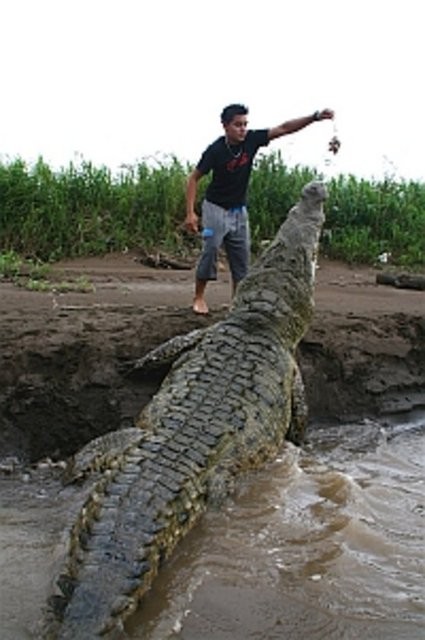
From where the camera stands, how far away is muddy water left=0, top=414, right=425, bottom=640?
126 inches

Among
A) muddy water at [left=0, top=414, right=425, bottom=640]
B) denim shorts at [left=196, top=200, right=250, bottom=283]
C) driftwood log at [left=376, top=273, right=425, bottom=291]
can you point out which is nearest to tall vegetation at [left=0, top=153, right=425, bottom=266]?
driftwood log at [left=376, top=273, right=425, bottom=291]

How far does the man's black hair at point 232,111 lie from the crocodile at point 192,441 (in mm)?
762

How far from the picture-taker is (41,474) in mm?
4848

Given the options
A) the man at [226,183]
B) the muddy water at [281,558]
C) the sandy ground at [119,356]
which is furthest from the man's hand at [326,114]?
the muddy water at [281,558]

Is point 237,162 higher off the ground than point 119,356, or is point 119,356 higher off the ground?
point 237,162

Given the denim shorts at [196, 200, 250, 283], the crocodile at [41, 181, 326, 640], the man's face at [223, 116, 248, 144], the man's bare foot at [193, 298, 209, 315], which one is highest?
the man's face at [223, 116, 248, 144]

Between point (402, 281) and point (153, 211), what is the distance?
139 inches

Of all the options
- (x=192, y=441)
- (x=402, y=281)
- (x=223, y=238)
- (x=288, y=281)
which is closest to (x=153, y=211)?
(x=402, y=281)

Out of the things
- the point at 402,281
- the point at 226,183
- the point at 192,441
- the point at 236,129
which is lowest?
the point at 192,441

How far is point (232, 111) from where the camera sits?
250 inches

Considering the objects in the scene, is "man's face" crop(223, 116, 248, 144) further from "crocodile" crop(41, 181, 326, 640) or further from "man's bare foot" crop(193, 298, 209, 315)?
"man's bare foot" crop(193, 298, 209, 315)

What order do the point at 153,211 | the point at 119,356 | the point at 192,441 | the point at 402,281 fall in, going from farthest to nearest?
the point at 153,211, the point at 402,281, the point at 119,356, the point at 192,441

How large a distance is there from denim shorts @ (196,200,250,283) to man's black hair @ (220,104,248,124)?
0.65 m

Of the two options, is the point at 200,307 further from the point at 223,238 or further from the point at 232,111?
the point at 232,111
